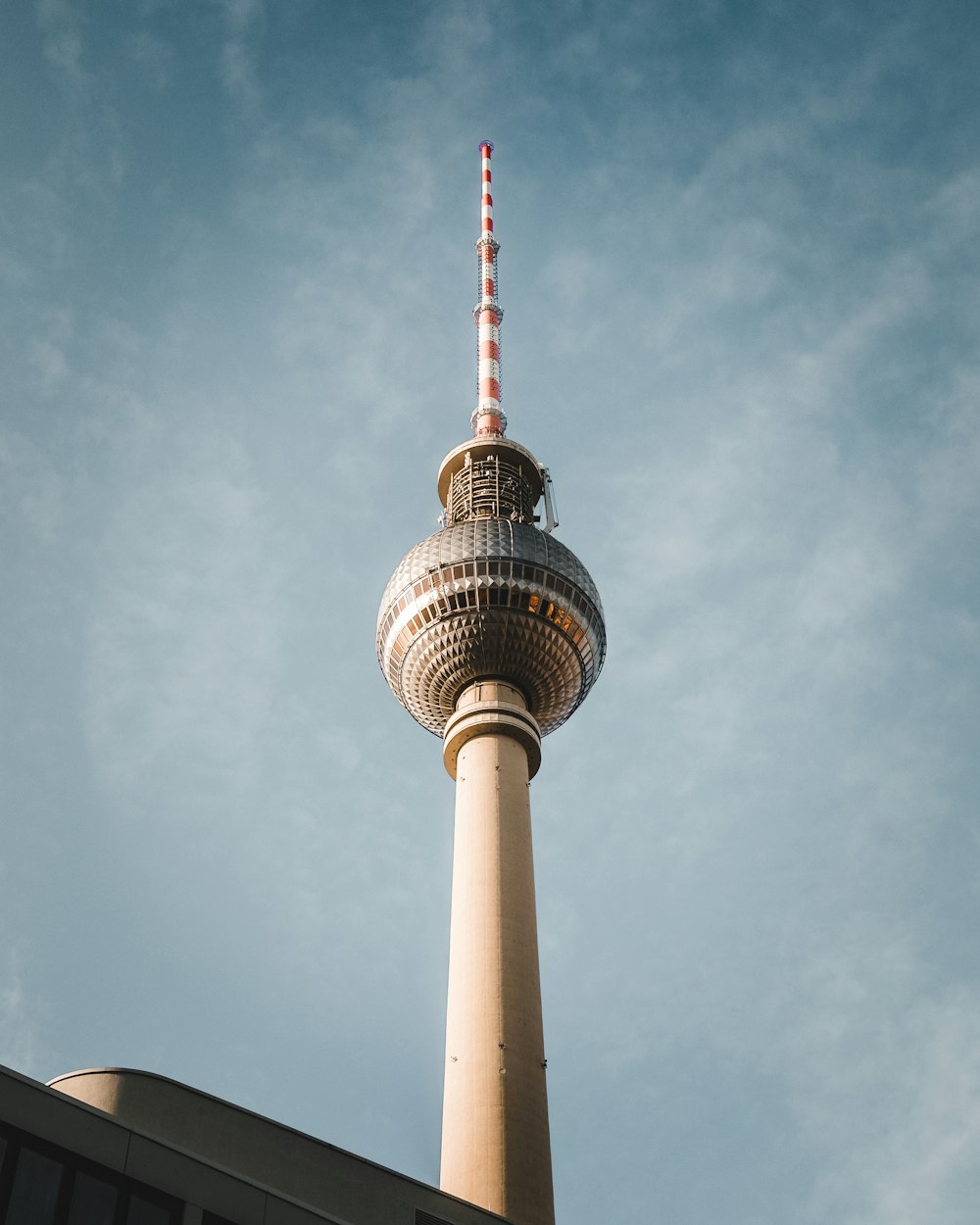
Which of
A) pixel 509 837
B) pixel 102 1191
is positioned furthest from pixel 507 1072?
pixel 102 1191

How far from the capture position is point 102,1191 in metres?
22.8

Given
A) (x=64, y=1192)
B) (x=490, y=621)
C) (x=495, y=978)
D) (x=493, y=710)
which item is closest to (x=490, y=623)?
(x=490, y=621)

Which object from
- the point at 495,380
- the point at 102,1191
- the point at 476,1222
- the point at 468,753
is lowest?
the point at 102,1191

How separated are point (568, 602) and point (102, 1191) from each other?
41.9 m

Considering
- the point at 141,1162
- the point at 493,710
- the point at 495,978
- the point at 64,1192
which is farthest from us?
the point at 493,710

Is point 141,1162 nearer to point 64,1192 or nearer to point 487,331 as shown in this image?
point 64,1192

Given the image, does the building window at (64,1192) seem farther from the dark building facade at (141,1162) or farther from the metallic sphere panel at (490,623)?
the metallic sphere panel at (490,623)

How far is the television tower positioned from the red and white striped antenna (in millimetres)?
198

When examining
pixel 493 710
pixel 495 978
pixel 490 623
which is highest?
pixel 490 623

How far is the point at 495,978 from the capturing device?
160 feet

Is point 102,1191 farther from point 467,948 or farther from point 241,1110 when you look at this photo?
point 467,948

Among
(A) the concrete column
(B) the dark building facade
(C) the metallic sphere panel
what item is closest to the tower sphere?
(C) the metallic sphere panel

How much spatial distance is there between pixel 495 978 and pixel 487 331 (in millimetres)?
44431

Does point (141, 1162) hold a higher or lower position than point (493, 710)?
lower
